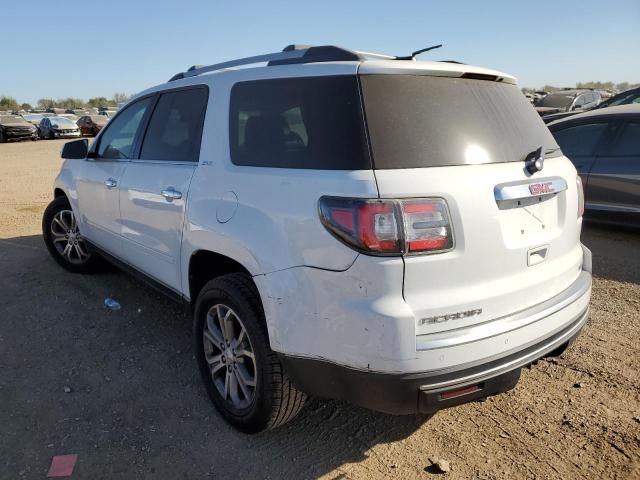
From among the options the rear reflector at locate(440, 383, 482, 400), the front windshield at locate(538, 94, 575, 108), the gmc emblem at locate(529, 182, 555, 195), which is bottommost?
the rear reflector at locate(440, 383, 482, 400)

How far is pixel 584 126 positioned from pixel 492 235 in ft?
18.1

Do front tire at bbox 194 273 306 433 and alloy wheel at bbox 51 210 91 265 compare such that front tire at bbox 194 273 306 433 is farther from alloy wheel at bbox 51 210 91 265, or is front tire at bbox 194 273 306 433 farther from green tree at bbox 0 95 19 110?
green tree at bbox 0 95 19 110

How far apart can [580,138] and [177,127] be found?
Answer: 5.52 meters

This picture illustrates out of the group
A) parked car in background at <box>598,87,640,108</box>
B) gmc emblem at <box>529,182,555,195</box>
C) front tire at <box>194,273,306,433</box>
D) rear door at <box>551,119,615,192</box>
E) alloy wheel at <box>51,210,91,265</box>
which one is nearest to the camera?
gmc emblem at <box>529,182,555,195</box>

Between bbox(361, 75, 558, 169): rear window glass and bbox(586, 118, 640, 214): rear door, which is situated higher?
bbox(361, 75, 558, 169): rear window glass

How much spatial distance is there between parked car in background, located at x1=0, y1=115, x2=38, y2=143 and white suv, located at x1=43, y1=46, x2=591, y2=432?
1224 inches

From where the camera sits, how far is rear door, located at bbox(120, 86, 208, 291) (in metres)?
3.18

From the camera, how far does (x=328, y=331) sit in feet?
7.13

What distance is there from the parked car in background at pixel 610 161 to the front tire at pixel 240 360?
522cm

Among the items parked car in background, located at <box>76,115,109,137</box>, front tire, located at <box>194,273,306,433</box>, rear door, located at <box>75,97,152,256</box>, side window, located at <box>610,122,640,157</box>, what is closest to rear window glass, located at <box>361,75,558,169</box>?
front tire, located at <box>194,273,306,433</box>

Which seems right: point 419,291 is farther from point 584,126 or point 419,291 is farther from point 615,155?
point 584,126

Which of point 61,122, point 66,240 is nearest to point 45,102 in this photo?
point 61,122

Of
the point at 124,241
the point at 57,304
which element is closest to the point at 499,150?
the point at 124,241

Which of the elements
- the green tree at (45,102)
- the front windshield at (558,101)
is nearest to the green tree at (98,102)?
the green tree at (45,102)
